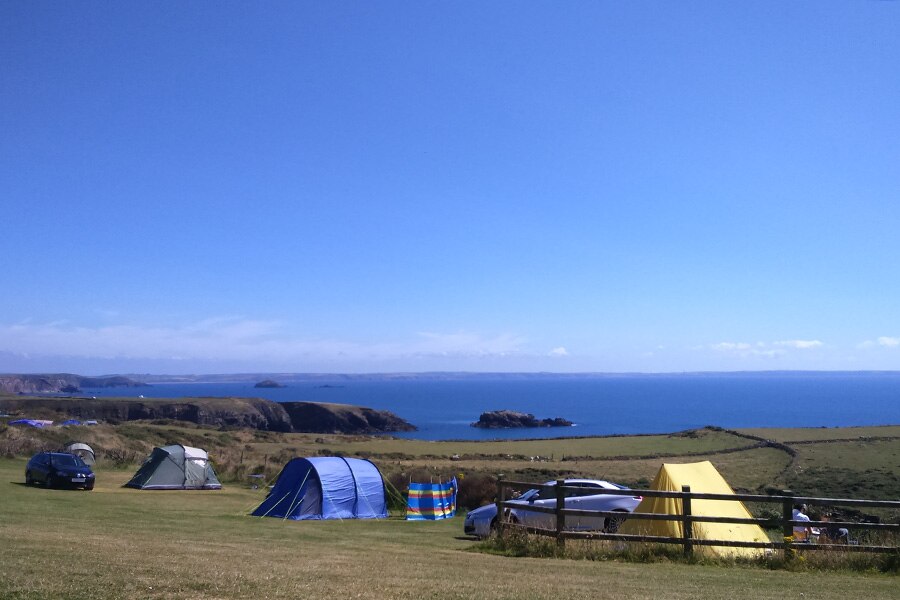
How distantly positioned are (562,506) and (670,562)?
6.35ft

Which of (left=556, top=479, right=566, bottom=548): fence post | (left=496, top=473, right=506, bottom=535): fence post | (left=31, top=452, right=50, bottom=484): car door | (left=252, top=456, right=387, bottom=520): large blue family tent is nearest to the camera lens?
(left=556, top=479, right=566, bottom=548): fence post

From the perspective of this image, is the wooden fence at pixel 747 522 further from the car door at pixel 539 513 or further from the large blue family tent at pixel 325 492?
the large blue family tent at pixel 325 492

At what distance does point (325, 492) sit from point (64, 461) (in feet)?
35.8

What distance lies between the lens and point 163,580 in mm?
8336

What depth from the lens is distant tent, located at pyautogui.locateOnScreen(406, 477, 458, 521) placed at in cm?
2341

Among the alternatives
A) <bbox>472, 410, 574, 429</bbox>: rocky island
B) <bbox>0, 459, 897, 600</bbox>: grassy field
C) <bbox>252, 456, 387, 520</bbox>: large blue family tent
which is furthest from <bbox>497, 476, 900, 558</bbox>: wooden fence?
<bbox>472, 410, 574, 429</bbox>: rocky island

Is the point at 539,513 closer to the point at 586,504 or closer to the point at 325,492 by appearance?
the point at 586,504

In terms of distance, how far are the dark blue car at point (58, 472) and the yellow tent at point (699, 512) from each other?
20.6 meters

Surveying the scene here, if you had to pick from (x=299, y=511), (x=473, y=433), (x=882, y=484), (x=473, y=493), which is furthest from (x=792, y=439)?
(x=473, y=433)

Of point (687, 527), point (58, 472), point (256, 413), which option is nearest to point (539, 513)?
point (687, 527)

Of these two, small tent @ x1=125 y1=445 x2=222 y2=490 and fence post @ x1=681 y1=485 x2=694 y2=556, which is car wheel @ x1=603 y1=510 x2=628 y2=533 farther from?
small tent @ x1=125 y1=445 x2=222 y2=490

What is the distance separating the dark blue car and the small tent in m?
2.58

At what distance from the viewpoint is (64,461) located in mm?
26641

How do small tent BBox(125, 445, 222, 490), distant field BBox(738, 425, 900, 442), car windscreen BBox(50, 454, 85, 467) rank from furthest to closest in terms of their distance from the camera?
distant field BBox(738, 425, 900, 442)
small tent BBox(125, 445, 222, 490)
car windscreen BBox(50, 454, 85, 467)
